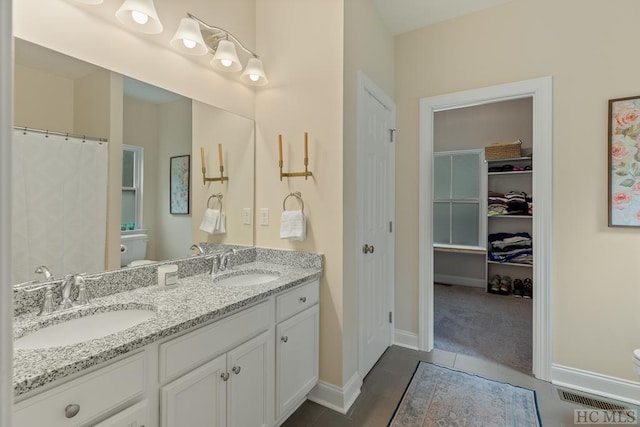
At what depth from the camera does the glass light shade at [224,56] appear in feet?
5.98

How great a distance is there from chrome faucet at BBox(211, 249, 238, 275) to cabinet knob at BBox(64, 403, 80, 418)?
101cm

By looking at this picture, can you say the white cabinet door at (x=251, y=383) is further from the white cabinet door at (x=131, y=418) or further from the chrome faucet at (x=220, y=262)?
the chrome faucet at (x=220, y=262)

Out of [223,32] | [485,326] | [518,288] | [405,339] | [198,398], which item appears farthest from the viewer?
Result: [518,288]

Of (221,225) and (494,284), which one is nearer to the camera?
(221,225)

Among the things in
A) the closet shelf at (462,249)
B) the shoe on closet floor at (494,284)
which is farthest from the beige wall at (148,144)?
the shoe on closet floor at (494,284)

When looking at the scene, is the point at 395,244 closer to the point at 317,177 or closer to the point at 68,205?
the point at 317,177

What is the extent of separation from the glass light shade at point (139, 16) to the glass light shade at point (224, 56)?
0.39m

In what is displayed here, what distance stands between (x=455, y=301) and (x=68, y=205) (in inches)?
159

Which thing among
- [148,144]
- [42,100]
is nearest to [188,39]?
[148,144]

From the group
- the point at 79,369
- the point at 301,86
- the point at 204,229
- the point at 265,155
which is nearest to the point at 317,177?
the point at 265,155

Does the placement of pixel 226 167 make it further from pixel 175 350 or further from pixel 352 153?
pixel 175 350

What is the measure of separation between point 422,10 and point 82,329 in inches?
117

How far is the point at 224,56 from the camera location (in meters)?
1.83

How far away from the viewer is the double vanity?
83cm
